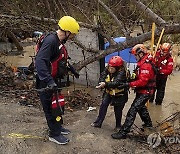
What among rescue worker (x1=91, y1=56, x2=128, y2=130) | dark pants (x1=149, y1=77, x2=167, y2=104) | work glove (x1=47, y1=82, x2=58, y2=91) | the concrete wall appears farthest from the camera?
the concrete wall

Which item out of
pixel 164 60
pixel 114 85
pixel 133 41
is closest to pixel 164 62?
pixel 164 60

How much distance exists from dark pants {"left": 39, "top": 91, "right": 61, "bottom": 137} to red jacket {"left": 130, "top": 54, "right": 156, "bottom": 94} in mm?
1400

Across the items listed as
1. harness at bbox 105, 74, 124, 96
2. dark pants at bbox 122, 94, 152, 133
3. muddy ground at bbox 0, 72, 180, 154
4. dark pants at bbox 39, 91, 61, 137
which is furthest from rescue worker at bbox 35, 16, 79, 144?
harness at bbox 105, 74, 124, 96

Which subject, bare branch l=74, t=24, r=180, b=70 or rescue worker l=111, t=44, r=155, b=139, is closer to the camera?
rescue worker l=111, t=44, r=155, b=139

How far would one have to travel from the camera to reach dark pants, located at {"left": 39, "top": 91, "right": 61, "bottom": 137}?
4.19 metres

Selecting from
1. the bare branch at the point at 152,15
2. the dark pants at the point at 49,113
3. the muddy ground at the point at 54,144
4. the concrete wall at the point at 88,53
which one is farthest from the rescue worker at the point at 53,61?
the concrete wall at the point at 88,53

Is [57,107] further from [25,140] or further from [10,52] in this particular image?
[10,52]

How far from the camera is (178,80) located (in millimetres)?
10055

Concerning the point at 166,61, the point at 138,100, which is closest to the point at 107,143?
the point at 138,100

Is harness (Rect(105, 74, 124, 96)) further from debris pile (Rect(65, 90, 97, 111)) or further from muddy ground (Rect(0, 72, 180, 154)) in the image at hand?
debris pile (Rect(65, 90, 97, 111))

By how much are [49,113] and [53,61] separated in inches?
28.1

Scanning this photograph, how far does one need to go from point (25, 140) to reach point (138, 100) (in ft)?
6.24

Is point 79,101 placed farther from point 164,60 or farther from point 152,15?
point 152,15

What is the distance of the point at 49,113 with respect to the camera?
429cm
